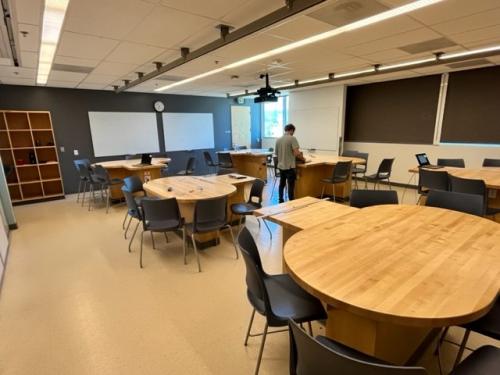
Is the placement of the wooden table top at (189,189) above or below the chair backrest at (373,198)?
below

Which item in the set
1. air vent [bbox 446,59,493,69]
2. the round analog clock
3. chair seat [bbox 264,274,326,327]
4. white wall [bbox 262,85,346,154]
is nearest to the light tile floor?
chair seat [bbox 264,274,326,327]

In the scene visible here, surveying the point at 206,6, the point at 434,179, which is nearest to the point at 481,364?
the point at 206,6

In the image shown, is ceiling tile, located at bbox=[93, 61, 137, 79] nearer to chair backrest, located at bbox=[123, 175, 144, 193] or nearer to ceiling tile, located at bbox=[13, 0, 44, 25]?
ceiling tile, located at bbox=[13, 0, 44, 25]

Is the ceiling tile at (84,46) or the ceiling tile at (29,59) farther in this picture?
the ceiling tile at (29,59)

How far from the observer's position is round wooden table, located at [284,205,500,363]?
1.00 m

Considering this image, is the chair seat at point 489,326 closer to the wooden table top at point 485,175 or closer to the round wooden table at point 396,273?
the round wooden table at point 396,273

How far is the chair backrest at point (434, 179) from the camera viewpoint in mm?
3736

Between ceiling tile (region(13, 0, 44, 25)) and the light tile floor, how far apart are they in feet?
8.65

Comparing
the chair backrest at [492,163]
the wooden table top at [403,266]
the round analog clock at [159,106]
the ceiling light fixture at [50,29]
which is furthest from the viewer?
the round analog clock at [159,106]

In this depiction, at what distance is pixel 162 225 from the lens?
312cm

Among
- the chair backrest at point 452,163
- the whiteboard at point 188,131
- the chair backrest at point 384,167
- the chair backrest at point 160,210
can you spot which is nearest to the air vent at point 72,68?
the chair backrest at point 160,210

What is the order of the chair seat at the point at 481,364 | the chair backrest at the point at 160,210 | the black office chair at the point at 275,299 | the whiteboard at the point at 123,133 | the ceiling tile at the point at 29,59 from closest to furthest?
the chair seat at the point at 481,364 < the black office chair at the point at 275,299 < the chair backrest at the point at 160,210 < the ceiling tile at the point at 29,59 < the whiteboard at the point at 123,133

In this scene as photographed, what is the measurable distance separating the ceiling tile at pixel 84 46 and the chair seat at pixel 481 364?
421 cm

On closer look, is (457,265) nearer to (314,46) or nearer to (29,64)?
(314,46)
